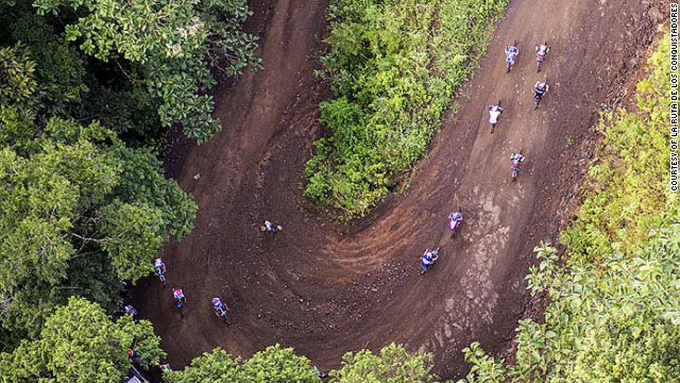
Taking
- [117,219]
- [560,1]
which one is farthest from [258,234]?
[560,1]

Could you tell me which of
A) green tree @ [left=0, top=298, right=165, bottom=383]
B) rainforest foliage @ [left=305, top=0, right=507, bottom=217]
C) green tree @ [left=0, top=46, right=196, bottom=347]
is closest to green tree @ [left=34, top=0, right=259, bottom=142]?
green tree @ [left=0, top=46, right=196, bottom=347]

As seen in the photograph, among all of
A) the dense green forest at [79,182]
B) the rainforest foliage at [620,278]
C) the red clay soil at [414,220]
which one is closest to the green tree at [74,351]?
the dense green forest at [79,182]

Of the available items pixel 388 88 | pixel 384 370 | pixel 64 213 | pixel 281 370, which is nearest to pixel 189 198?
pixel 64 213

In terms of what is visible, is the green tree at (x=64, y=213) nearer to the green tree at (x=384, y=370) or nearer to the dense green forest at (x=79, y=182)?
the dense green forest at (x=79, y=182)

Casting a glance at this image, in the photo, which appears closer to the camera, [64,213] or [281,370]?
[64,213]

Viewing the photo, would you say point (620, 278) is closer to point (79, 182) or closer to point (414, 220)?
point (414, 220)

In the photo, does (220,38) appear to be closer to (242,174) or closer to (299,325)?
(242,174)

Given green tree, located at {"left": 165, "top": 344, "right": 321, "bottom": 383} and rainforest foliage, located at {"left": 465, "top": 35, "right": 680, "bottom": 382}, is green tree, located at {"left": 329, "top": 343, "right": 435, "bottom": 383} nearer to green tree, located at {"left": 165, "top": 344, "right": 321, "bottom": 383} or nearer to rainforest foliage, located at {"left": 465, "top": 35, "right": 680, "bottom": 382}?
green tree, located at {"left": 165, "top": 344, "right": 321, "bottom": 383}

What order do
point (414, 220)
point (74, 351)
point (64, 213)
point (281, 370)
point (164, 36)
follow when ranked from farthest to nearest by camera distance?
point (414, 220)
point (281, 370)
point (164, 36)
point (64, 213)
point (74, 351)
